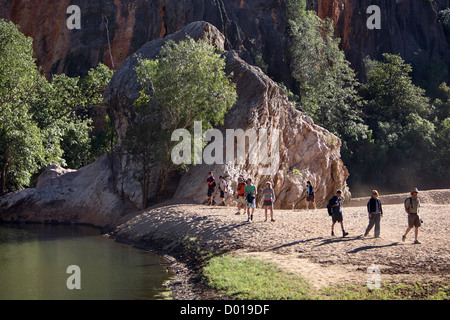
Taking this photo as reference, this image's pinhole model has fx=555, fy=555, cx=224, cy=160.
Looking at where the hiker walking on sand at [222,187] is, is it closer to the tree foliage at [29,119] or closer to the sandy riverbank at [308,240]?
the sandy riverbank at [308,240]

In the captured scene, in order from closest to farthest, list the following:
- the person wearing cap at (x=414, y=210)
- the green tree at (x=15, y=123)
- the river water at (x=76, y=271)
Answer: the river water at (x=76, y=271)
the person wearing cap at (x=414, y=210)
the green tree at (x=15, y=123)

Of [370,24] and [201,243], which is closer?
[201,243]

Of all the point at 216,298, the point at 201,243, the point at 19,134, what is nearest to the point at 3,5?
the point at 19,134

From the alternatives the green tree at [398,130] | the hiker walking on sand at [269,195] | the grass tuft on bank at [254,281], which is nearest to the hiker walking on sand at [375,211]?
the hiker walking on sand at [269,195]

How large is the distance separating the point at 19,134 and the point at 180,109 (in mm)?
11072

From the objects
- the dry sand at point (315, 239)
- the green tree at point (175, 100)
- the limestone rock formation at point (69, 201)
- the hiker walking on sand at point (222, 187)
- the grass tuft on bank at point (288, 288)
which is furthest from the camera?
the limestone rock formation at point (69, 201)

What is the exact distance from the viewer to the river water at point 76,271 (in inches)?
618

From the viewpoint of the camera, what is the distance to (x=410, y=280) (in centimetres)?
1469

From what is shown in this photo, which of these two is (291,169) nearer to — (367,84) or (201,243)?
(201,243)

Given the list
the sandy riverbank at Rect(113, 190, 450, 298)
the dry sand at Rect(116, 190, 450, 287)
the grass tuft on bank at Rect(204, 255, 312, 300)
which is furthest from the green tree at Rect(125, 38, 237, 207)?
the grass tuft on bank at Rect(204, 255, 312, 300)

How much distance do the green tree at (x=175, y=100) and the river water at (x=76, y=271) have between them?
550cm

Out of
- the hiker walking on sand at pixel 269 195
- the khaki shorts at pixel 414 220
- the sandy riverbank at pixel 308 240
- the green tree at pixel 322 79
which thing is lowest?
the sandy riverbank at pixel 308 240

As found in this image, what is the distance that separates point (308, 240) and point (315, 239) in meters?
0.30
